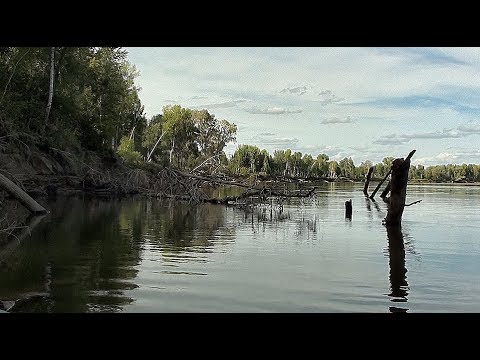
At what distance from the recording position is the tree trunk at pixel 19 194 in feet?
63.7

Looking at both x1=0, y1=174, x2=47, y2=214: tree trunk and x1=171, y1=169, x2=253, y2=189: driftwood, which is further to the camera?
x1=171, y1=169, x2=253, y2=189: driftwood

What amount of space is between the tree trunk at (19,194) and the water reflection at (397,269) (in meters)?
13.6

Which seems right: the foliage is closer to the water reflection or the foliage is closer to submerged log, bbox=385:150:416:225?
submerged log, bbox=385:150:416:225

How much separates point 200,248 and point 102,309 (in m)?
6.88

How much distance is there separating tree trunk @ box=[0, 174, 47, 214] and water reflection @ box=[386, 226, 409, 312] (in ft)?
44.7

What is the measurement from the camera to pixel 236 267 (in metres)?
11.4

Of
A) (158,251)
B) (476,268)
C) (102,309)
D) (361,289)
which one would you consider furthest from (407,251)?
(102,309)

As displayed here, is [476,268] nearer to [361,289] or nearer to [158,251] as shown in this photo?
[361,289]

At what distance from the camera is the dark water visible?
8172 millimetres

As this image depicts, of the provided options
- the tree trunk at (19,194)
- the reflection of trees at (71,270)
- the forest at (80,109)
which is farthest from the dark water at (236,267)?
the forest at (80,109)

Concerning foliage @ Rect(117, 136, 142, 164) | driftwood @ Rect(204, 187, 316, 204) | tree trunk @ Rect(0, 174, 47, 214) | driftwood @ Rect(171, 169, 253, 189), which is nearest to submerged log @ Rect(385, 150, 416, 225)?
driftwood @ Rect(204, 187, 316, 204)

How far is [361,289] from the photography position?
9461mm

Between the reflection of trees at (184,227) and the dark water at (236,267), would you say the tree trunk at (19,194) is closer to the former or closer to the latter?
the dark water at (236,267)

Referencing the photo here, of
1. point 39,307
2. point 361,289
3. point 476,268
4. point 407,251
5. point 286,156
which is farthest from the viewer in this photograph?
point 286,156
